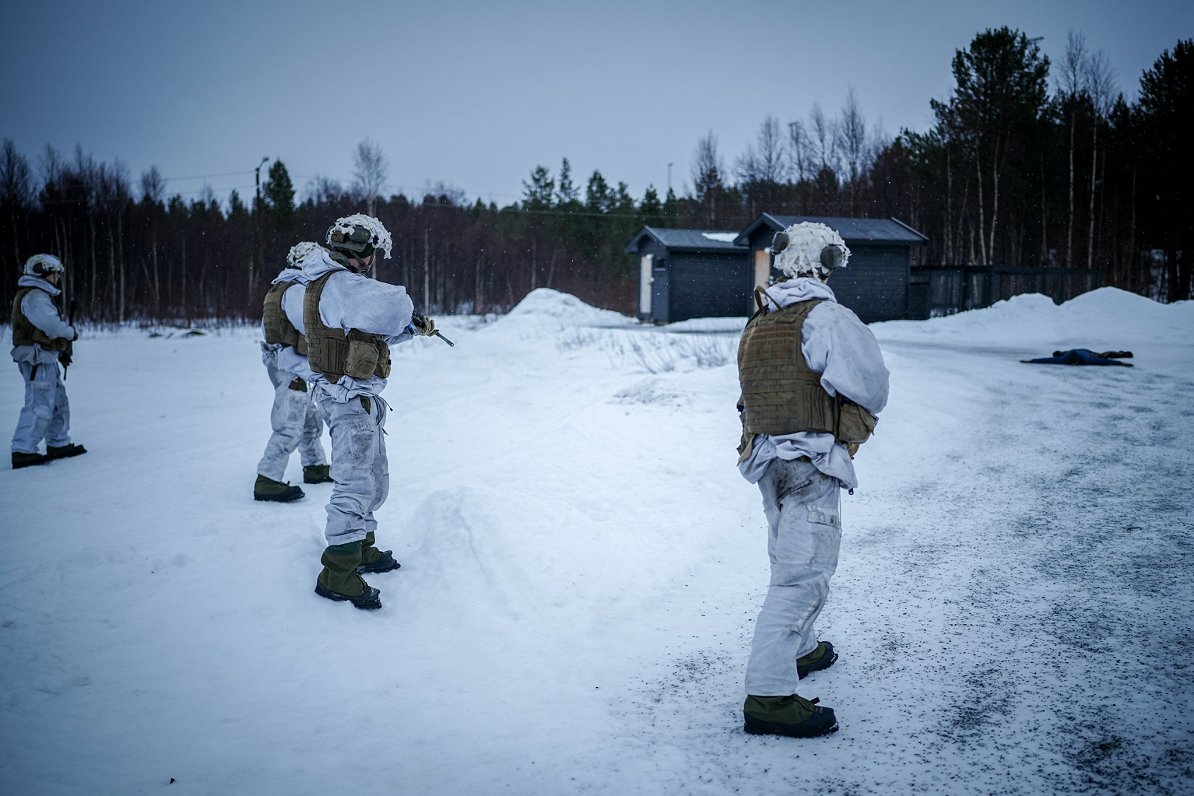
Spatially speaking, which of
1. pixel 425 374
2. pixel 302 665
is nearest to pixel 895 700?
pixel 302 665

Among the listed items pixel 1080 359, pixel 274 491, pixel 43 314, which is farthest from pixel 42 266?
pixel 1080 359

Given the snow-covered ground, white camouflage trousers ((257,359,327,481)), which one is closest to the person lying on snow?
the snow-covered ground

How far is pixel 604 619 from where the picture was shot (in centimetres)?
439

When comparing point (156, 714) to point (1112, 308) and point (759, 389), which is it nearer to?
point (759, 389)

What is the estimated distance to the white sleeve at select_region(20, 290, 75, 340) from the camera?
25.1ft

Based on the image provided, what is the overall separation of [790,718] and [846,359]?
1435 millimetres

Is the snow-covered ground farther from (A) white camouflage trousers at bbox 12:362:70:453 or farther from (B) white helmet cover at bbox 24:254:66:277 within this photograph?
(B) white helmet cover at bbox 24:254:66:277

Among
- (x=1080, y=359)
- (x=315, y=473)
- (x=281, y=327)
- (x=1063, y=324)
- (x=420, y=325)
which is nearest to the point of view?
(x=420, y=325)

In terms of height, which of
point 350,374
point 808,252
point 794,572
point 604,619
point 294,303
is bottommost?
point 604,619

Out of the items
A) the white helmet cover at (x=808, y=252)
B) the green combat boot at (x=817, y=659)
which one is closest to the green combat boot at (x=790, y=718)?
the green combat boot at (x=817, y=659)

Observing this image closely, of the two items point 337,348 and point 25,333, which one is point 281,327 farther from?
point 25,333

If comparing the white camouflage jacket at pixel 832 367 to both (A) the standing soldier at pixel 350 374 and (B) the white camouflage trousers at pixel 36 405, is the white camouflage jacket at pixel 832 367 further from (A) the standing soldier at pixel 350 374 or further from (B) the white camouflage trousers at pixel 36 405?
(B) the white camouflage trousers at pixel 36 405

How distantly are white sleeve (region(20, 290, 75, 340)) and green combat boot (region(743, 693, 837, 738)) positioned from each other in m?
8.02

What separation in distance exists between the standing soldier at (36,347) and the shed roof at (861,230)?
63.8ft
